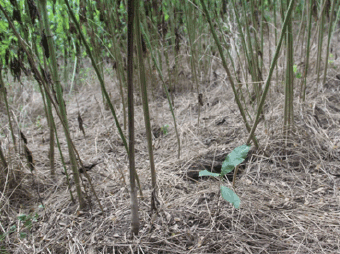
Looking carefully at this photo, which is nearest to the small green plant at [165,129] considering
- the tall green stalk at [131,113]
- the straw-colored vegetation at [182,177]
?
the straw-colored vegetation at [182,177]

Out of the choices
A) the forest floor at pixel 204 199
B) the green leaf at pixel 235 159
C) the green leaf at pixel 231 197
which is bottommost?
the forest floor at pixel 204 199

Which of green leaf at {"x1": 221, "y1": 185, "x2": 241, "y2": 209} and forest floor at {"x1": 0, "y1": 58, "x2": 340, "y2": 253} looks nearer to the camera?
green leaf at {"x1": 221, "y1": 185, "x2": 241, "y2": 209}

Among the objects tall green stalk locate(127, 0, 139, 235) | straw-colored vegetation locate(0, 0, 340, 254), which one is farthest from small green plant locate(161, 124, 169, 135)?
tall green stalk locate(127, 0, 139, 235)

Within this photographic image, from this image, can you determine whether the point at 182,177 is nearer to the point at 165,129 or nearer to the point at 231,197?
the point at 231,197

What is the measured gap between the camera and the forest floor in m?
0.94

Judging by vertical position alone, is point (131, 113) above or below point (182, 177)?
above

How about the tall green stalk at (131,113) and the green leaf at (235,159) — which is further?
the green leaf at (235,159)

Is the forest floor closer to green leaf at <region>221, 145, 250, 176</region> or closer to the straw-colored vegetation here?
the straw-colored vegetation

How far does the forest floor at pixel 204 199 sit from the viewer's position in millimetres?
945

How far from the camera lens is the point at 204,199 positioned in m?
1.16

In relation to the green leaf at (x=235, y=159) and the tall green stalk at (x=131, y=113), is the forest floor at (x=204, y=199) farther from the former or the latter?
the green leaf at (x=235, y=159)

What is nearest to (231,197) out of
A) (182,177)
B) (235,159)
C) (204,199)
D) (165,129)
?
(235,159)

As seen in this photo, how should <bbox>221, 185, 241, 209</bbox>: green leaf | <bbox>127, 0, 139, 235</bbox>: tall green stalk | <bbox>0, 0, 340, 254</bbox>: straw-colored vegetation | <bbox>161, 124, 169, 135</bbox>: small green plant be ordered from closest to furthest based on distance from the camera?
1. <bbox>127, 0, 139, 235</bbox>: tall green stalk
2. <bbox>221, 185, 241, 209</bbox>: green leaf
3. <bbox>0, 0, 340, 254</bbox>: straw-colored vegetation
4. <bbox>161, 124, 169, 135</bbox>: small green plant

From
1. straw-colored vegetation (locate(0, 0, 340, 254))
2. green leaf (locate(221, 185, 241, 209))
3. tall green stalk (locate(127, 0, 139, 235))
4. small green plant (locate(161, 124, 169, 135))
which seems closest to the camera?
tall green stalk (locate(127, 0, 139, 235))
